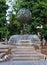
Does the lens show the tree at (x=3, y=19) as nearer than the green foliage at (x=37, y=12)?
No

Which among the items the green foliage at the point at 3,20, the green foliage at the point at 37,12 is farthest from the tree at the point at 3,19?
the green foliage at the point at 37,12

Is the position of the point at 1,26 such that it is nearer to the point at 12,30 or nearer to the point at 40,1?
the point at 12,30

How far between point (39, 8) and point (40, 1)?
2.06 feet

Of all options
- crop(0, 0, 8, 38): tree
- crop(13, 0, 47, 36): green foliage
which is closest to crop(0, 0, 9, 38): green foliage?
crop(0, 0, 8, 38): tree

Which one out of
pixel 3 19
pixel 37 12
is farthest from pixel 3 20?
pixel 37 12

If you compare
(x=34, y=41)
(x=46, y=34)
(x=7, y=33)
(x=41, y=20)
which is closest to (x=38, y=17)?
(x=41, y=20)

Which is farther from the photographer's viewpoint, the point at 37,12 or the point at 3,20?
the point at 3,20

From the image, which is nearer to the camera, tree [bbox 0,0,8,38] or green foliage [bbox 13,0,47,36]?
green foliage [bbox 13,0,47,36]

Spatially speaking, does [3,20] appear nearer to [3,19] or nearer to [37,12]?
[3,19]

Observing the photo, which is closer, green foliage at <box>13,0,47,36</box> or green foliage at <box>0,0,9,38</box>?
A: green foliage at <box>13,0,47,36</box>

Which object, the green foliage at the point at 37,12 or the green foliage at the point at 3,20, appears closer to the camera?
the green foliage at the point at 37,12

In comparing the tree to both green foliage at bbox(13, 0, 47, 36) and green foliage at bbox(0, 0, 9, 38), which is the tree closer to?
green foliage at bbox(0, 0, 9, 38)

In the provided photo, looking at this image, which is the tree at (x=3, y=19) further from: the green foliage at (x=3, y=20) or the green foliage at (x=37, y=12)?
the green foliage at (x=37, y=12)

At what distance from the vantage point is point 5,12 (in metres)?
22.2
